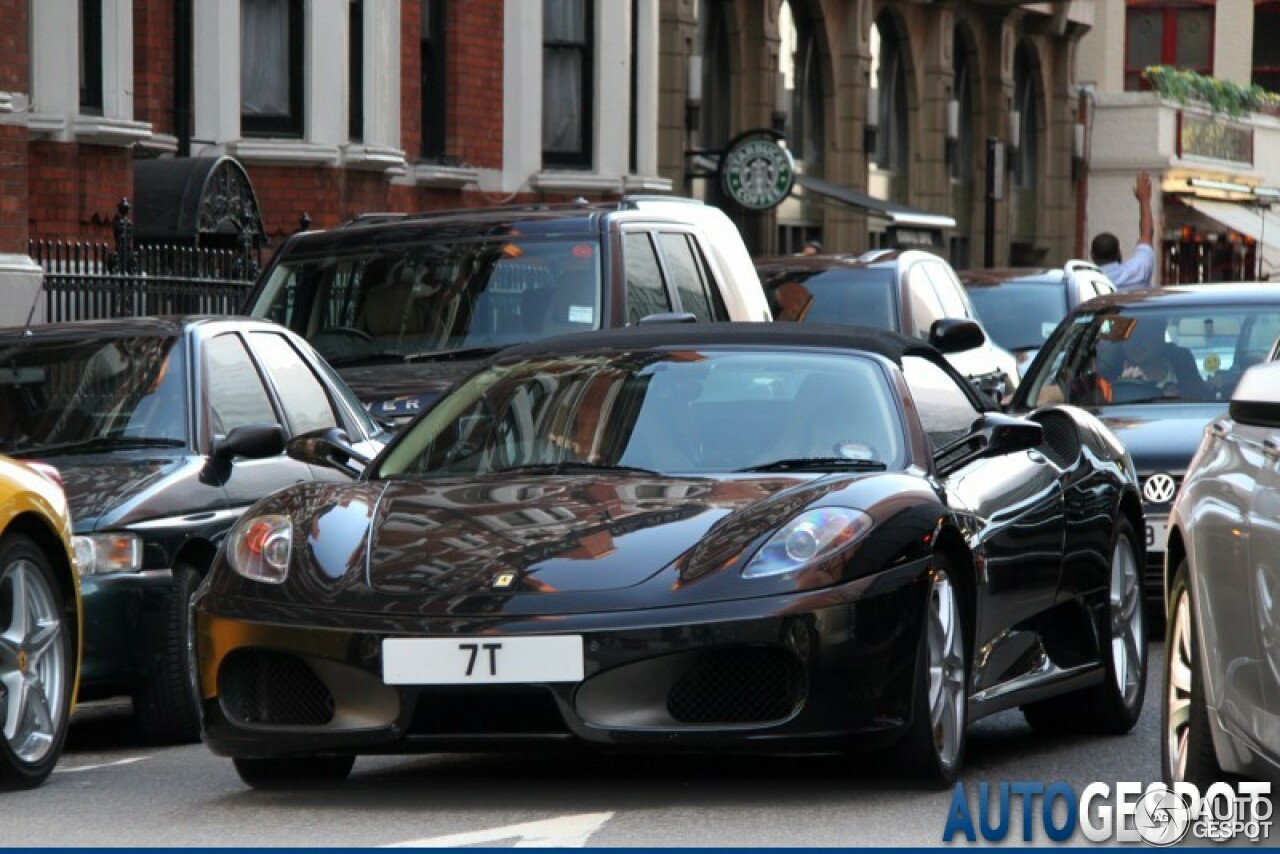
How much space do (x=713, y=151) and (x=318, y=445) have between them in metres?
27.4

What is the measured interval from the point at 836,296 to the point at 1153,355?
5.21 meters

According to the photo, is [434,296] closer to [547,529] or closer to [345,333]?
[345,333]

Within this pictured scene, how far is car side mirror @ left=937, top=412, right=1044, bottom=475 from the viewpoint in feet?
29.1

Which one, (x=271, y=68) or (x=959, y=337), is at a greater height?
(x=271, y=68)

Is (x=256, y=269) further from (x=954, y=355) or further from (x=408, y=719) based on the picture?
(x=408, y=719)

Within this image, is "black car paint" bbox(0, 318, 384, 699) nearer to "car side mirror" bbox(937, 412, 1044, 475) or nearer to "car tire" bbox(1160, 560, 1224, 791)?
"car side mirror" bbox(937, 412, 1044, 475)

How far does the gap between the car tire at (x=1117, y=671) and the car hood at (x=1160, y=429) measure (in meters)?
2.42

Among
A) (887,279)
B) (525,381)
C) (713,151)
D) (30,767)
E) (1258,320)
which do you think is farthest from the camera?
(713,151)

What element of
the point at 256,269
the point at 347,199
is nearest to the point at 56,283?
the point at 256,269

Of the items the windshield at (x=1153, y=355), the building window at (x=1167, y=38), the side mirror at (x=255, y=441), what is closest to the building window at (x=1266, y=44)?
the building window at (x=1167, y=38)

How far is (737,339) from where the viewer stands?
9.15 m

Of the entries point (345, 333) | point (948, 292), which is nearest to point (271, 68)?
point (948, 292)

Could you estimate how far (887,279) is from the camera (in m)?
19.3

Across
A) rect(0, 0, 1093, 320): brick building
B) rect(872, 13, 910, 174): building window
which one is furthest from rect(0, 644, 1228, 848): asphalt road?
rect(872, 13, 910, 174): building window
